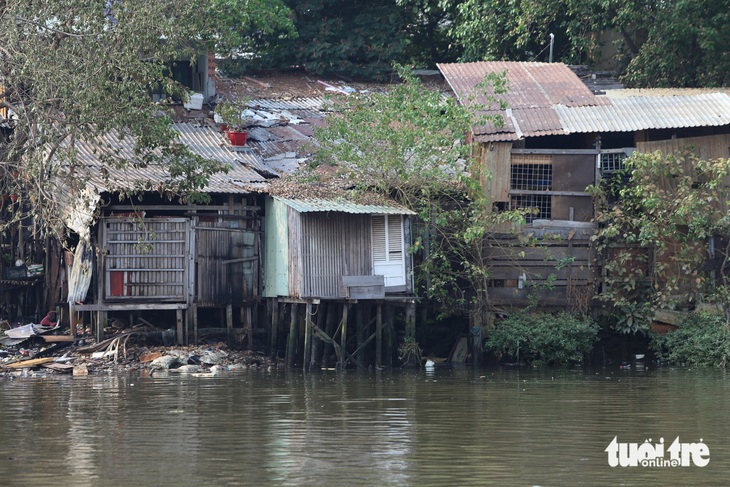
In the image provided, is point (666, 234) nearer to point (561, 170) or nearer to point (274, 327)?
point (561, 170)

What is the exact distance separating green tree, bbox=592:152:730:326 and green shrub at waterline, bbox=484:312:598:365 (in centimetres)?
89

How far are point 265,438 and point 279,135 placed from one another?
12800 mm

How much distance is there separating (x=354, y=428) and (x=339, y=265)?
7.50 meters

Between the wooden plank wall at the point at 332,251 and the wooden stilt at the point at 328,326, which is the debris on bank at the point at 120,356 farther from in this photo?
the wooden plank wall at the point at 332,251

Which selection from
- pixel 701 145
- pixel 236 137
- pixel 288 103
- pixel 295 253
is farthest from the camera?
pixel 288 103

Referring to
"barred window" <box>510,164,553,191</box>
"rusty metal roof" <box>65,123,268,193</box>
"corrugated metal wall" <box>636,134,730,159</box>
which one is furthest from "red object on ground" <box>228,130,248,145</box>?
"corrugated metal wall" <box>636,134,730,159</box>

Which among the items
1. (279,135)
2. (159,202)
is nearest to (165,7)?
(159,202)

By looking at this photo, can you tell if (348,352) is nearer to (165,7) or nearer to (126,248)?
(126,248)

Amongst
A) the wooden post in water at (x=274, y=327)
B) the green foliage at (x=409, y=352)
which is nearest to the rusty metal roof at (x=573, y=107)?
the green foliage at (x=409, y=352)

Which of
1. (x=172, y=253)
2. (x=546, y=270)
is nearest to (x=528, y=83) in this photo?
(x=546, y=270)

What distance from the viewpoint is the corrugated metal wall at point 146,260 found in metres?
19.9

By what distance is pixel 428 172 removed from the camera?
20.2 meters

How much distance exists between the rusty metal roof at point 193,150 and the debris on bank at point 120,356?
2.73 meters

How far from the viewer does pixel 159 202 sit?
67.4 ft
